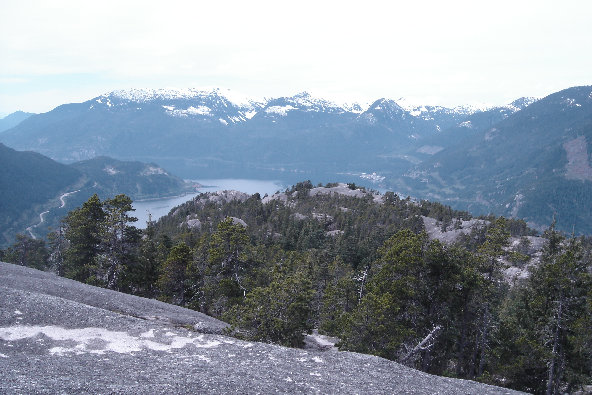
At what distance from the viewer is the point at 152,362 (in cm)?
1719

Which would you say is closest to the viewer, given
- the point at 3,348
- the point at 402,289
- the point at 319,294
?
the point at 3,348

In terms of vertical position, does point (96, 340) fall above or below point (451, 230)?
above

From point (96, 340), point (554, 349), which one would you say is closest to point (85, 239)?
point (96, 340)

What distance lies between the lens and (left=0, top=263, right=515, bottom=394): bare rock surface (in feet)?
48.3

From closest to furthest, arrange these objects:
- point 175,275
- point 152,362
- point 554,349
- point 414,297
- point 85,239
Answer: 1. point 152,362
2. point 554,349
3. point 414,297
4. point 175,275
5. point 85,239

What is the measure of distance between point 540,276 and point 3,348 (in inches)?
1203

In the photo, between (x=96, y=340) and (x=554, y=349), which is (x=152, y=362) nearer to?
(x=96, y=340)

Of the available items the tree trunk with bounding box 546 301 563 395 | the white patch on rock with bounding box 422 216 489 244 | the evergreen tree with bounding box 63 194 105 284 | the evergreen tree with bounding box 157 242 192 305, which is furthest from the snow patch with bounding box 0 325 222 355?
the white patch on rock with bounding box 422 216 489 244

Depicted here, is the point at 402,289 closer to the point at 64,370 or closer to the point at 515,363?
the point at 515,363

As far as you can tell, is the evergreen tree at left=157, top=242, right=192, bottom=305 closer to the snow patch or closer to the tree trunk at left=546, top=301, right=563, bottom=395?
the snow patch

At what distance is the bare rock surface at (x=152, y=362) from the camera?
14711mm

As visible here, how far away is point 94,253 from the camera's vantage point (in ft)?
132

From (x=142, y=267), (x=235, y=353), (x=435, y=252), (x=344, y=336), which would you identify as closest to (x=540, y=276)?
(x=435, y=252)

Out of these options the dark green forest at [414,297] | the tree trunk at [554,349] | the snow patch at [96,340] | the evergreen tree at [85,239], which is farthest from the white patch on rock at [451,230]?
the snow patch at [96,340]
